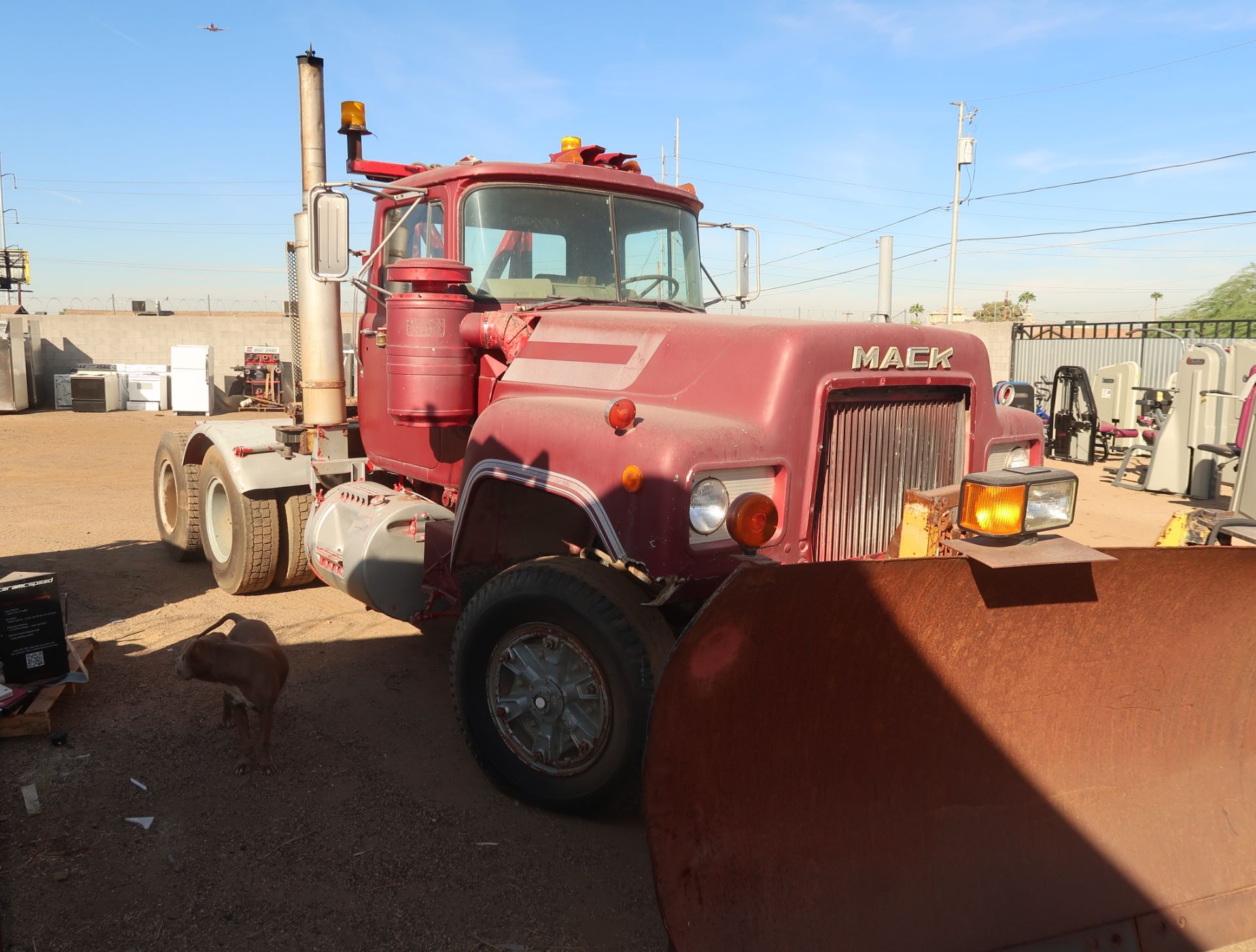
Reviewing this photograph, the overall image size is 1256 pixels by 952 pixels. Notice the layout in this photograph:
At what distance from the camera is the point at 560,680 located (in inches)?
128

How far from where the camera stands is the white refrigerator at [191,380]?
70.8 feet

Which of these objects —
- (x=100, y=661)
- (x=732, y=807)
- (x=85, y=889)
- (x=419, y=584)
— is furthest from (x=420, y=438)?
(x=732, y=807)

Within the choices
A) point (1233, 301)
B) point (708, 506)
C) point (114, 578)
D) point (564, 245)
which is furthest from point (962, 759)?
point (1233, 301)

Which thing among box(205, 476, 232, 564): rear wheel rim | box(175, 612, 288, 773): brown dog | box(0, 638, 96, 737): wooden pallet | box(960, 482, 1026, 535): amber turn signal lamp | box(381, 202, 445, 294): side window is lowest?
box(0, 638, 96, 737): wooden pallet

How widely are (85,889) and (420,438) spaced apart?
257 centimetres

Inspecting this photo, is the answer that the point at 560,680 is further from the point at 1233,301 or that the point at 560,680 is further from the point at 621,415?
the point at 1233,301

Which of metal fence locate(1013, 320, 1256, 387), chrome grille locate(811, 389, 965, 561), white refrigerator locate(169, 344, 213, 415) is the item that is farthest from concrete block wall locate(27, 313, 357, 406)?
chrome grille locate(811, 389, 965, 561)

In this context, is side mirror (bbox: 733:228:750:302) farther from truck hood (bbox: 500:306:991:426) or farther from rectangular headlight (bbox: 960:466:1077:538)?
rectangular headlight (bbox: 960:466:1077:538)

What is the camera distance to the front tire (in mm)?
2996

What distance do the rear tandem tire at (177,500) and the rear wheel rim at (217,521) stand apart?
8.0 inches

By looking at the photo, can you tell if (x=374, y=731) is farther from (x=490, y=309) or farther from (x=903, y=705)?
(x=903, y=705)

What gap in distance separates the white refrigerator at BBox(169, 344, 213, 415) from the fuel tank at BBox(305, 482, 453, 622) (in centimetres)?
1894

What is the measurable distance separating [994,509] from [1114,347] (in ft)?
68.4

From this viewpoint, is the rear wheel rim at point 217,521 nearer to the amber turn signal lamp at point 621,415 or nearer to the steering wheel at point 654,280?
the steering wheel at point 654,280
